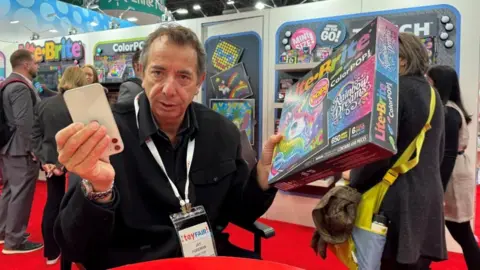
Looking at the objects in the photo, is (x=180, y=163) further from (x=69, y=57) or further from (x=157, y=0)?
(x=157, y=0)

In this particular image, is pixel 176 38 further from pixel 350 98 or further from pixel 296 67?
pixel 296 67

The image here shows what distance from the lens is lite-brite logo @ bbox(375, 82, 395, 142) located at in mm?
786

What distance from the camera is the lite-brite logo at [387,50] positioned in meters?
0.88

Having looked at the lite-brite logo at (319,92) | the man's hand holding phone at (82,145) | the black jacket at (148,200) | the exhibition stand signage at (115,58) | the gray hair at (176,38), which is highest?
the exhibition stand signage at (115,58)

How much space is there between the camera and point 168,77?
140 cm

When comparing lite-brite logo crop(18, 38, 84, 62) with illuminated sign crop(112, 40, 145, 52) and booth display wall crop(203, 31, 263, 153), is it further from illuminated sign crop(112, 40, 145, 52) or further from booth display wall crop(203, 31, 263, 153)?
booth display wall crop(203, 31, 263, 153)

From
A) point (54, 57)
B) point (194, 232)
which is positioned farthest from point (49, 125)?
point (54, 57)

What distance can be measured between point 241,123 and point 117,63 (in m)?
2.28

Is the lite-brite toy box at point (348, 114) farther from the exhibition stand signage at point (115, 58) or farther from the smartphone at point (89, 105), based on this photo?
the exhibition stand signage at point (115, 58)

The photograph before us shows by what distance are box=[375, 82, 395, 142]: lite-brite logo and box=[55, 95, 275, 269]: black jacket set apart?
0.74 meters

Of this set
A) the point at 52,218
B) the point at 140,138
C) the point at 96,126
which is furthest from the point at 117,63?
the point at 96,126

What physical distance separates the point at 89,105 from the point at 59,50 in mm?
6130

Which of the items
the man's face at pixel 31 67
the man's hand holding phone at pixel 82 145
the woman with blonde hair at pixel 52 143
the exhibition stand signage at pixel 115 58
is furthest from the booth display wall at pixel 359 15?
the man's hand holding phone at pixel 82 145

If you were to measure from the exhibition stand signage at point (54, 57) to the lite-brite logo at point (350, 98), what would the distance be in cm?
577
